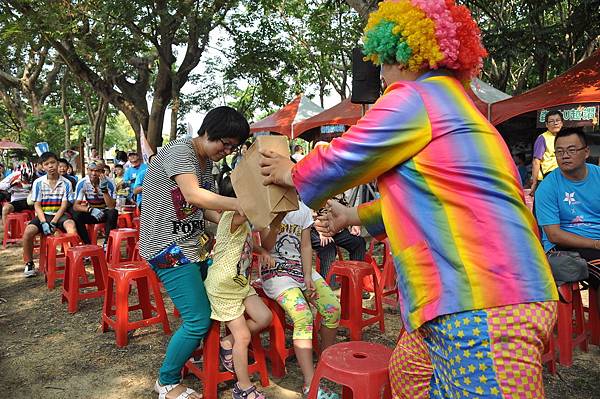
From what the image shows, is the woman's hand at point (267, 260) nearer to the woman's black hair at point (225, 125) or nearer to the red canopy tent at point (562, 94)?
the woman's black hair at point (225, 125)

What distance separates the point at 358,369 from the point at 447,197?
1.02 m

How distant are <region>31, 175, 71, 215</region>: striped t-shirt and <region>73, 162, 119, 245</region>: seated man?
21 cm

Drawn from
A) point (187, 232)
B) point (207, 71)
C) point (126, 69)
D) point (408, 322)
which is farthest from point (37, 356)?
point (207, 71)

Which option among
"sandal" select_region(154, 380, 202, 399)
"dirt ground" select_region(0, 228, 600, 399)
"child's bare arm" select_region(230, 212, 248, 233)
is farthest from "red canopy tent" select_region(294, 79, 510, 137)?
"sandal" select_region(154, 380, 202, 399)

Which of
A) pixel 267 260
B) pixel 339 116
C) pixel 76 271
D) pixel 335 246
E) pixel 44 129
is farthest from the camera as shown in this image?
pixel 44 129

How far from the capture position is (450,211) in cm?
124

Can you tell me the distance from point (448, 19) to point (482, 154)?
0.40m

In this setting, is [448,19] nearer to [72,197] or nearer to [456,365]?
[456,365]

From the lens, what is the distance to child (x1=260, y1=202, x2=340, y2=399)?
9.33 feet

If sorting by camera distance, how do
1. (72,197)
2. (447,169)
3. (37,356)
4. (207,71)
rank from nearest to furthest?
(447,169) < (37,356) < (72,197) < (207,71)

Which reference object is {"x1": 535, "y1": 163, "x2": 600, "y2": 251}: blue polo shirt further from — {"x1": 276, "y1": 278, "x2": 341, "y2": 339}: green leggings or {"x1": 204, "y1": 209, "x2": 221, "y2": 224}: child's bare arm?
{"x1": 204, "y1": 209, "x2": 221, "y2": 224}: child's bare arm

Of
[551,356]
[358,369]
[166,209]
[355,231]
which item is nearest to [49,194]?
[355,231]

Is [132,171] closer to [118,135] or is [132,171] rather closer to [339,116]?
[339,116]

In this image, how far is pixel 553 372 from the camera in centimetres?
310
